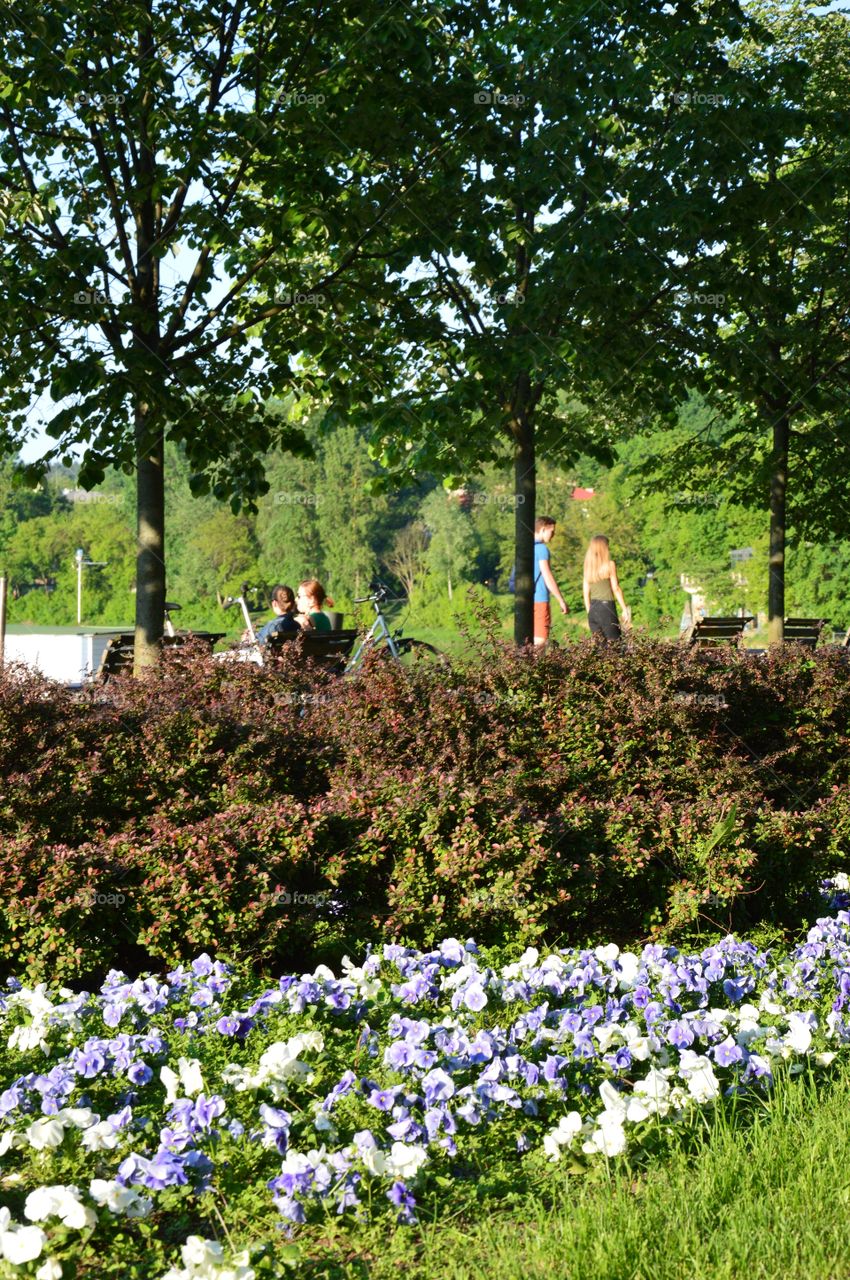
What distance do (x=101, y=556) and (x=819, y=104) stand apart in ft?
209

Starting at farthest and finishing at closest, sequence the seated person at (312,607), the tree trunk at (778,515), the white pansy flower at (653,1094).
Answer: the tree trunk at (778,515) → the seated person at (312,607) → the white pansy flower at (653,1094)

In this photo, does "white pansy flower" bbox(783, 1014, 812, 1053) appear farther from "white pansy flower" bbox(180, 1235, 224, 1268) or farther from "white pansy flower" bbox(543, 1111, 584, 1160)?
"white pansy flower" bbox(180, 1235, 224, 1268)

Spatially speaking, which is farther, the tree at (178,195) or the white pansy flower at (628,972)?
the tree at (178,195)

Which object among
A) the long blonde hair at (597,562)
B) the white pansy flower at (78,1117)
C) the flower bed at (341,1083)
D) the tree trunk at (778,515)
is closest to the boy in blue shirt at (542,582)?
the long blonde hair at (597,562)

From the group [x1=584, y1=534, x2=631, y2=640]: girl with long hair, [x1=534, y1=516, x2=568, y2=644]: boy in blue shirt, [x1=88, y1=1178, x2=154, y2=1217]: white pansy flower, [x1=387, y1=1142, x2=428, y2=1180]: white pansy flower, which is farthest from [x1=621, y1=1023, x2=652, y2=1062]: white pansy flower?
[x1=534, y1=516, x2=568, y2=644]: boy in blue shirt

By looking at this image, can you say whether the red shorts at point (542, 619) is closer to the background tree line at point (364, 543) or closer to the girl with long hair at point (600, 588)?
the girl with long hair at point (600, 588)

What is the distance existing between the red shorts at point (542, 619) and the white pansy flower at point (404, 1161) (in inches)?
381

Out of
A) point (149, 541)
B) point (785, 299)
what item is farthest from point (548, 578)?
point (149, 541)

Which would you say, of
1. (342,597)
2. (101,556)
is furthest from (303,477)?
(101,556)

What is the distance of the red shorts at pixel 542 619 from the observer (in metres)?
12.6

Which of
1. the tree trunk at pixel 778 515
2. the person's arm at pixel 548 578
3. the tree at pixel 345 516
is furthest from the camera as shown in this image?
the tree at pixel 345 516

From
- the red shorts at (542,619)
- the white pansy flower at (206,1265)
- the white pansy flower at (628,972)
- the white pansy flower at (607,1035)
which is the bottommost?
the white pansy flower at (206,1265)

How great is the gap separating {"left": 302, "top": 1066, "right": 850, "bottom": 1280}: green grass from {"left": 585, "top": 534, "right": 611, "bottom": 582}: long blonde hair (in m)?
8.32

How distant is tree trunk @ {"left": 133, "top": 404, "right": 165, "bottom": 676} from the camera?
342 inches
